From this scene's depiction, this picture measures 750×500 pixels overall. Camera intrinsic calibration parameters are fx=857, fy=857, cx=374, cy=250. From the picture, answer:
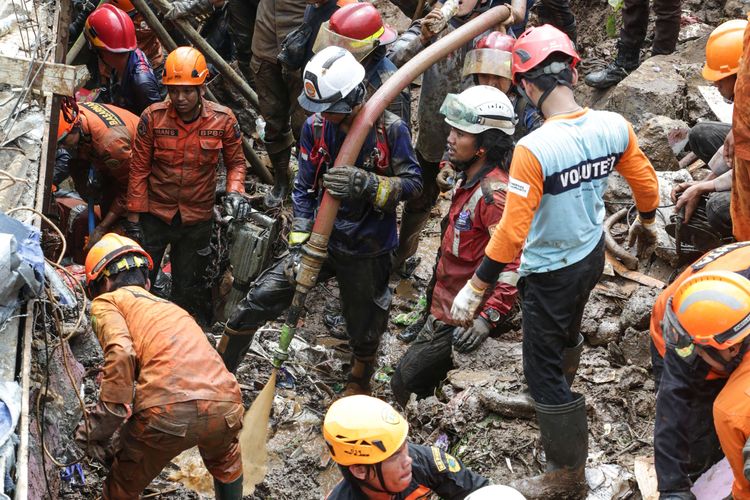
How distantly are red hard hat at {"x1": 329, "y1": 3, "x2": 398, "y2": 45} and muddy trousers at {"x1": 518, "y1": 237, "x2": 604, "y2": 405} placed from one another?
7.95 ft

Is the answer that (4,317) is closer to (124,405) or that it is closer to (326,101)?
(124,405)

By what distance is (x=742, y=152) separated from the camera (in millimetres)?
4461

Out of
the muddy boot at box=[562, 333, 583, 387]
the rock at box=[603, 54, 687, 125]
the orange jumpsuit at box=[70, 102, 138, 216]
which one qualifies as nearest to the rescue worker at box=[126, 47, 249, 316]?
the orange jumpsuit at box=[70, 102, 138, 216]

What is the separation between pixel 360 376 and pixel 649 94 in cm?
355

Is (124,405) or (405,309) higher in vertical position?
(124,405)

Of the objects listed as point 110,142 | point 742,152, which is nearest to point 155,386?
point 110,142

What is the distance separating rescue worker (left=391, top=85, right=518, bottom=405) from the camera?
492 centimetres

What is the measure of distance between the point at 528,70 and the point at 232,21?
5.54 m

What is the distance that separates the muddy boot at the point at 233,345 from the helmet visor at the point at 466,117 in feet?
6.66

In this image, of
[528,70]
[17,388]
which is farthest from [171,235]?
[528,70]

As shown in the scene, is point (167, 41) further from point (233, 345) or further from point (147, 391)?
point (147, 391)

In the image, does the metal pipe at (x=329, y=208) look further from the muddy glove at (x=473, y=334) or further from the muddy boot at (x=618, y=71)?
the muddy boot at (x=618, y=71)

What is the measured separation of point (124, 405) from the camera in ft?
14.1

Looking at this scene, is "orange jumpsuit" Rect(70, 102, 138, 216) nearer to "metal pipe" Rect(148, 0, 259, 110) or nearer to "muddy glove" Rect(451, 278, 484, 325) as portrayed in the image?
"metal pipe" Rect(148, 0, 259, 110)
